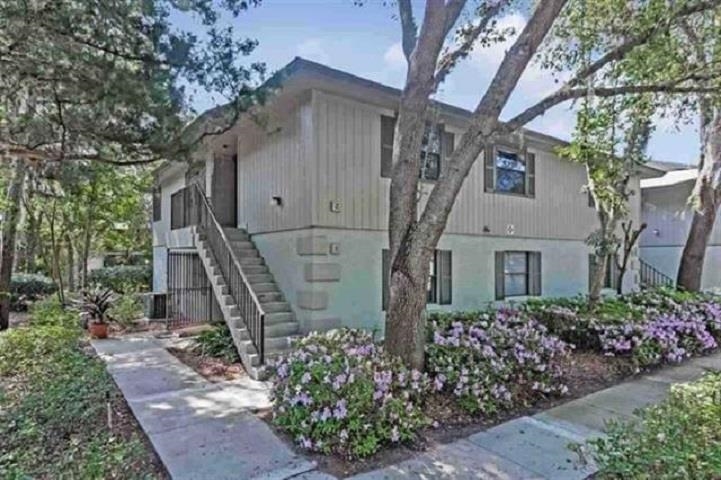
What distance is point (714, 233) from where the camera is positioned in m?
17.6

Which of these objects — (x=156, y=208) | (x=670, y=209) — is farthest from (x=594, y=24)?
(x=156, y=208)

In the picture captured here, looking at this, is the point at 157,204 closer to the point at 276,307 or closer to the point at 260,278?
the point at 260,278

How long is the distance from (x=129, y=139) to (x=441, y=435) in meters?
5.79

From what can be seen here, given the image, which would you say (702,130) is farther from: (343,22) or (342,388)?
(342,388)

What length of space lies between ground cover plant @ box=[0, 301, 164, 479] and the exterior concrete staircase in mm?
1858

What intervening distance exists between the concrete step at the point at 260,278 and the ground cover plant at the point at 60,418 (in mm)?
2789

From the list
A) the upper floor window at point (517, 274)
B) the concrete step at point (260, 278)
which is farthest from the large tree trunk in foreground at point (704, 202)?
the concrete step at point (260, 278)

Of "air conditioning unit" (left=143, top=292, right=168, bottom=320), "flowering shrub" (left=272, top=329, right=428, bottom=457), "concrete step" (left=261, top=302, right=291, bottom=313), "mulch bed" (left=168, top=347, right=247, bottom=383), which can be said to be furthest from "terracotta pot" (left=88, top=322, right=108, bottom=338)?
"flowering shrub" (left=272, top=329, right=428, bottom=457)

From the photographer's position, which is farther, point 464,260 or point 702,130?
point 702,130

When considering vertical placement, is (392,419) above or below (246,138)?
below

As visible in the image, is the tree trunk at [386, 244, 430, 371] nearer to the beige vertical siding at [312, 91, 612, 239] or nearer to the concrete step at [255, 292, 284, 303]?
the beige vertical siding at [312, 91, 612, 239]

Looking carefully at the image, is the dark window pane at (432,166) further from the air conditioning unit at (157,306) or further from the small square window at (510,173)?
the air conditioning unit at (157,306)

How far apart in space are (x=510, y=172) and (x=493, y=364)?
7.06 metres

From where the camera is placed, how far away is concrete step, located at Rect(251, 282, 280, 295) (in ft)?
28.2
